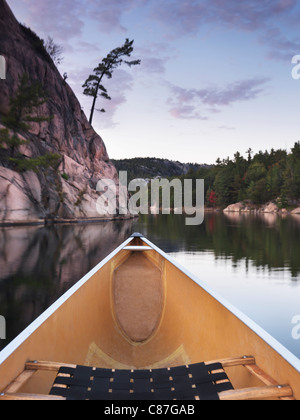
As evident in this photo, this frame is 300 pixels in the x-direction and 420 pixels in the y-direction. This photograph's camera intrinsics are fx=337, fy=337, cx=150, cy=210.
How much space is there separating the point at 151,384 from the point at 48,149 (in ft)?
110

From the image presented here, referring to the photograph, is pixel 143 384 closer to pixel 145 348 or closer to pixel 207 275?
pixel 145 348

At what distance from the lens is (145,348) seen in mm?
4168

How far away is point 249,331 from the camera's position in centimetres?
262

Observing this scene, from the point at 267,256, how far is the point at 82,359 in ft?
34.7

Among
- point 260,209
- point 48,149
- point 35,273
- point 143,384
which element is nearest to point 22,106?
point 48,149

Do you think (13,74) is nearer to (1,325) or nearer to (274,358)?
(1,325)

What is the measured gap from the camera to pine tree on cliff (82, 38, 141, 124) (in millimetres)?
42062

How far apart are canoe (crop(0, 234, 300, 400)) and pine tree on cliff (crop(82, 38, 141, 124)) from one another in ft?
136

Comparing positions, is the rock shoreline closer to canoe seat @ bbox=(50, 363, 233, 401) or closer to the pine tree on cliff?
the pine tree on cliff

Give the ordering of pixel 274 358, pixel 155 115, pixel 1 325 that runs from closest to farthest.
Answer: pixel 274 358 < pixel 1 325 < pixel 155 115

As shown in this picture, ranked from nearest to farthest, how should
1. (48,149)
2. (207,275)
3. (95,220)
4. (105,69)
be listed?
1. (207,275)
2. (48,149)
3. (95,220)
4. (105,69)

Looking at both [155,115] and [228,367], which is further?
[155,115]

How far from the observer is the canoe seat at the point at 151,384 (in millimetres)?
2023
